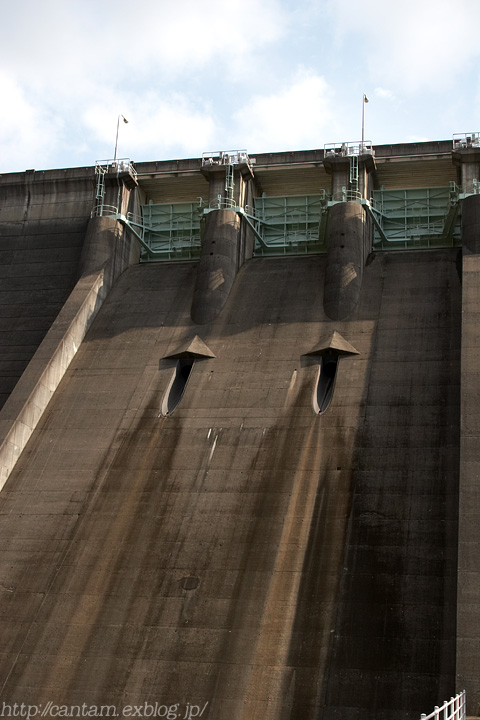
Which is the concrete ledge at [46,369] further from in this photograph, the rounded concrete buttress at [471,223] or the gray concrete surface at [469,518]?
the rounded concrete buttress at [471,223]

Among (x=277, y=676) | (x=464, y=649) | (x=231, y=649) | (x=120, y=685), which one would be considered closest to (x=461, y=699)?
(x=464, y=649)

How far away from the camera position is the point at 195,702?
815 inches

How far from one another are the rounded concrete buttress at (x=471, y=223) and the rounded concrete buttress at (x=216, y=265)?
357 inches

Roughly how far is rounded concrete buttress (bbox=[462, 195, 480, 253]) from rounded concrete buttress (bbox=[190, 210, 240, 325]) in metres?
9.08

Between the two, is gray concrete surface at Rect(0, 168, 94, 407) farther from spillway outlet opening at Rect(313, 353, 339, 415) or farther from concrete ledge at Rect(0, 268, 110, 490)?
spillway outlet opening at Rect(313, 353, 339, 415)

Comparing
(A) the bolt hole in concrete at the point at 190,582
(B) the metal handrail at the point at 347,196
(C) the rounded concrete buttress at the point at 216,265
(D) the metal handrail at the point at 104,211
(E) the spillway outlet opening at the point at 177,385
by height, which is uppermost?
(B) the metal handrail at the point at 347,196

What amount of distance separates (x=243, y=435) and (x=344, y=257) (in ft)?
31.6

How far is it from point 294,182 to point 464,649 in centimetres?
2337

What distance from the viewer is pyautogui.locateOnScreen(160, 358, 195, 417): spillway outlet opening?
29.5 m

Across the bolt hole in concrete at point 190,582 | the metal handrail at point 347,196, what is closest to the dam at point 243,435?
the bolt hole in concrete at point 190,582

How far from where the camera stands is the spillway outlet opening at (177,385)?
29.5 m

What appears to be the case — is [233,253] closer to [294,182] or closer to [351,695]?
[294,182]

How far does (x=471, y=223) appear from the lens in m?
32.5

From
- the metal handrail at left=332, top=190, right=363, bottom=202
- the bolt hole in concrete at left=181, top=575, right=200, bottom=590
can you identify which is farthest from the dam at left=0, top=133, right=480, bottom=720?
the metal handrail at left=332, top=190, right=363, bottom=202
